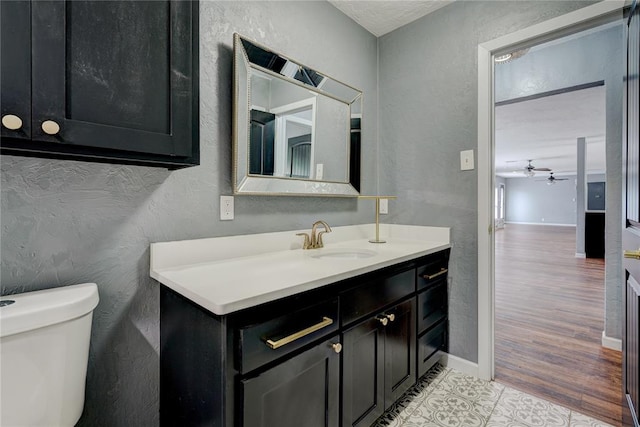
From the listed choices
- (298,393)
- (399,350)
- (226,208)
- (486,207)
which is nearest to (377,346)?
(399,350)

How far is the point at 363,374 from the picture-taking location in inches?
49.2

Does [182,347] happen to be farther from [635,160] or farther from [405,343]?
[635,160]

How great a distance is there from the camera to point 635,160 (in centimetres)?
115

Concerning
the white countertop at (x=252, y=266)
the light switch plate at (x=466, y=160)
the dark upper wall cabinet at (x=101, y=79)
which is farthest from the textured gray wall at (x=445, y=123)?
the dark upper wall cabinet at (x=101, y=79)

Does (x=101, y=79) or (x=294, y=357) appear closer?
(x=101, y=79)

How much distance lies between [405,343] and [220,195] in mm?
1182

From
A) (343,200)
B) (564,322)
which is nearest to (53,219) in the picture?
(343,200)

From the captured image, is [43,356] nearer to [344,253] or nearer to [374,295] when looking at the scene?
[374,295]

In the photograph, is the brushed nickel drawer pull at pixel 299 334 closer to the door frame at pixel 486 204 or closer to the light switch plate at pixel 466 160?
the door frame at pixel 486 204

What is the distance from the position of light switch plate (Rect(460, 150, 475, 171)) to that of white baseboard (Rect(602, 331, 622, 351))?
5.79ft

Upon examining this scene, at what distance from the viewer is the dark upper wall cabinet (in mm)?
718

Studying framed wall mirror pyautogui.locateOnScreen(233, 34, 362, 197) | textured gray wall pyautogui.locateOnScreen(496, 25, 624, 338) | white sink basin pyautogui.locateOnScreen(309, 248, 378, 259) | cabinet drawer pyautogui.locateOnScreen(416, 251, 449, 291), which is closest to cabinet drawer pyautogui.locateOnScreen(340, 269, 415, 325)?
cabinet drawer pyautogui.locateOnScreen(416, 251, 449, 291)

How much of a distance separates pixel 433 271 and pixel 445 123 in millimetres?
992

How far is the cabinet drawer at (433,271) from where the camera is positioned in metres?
1.68
